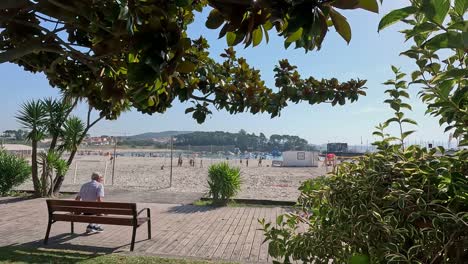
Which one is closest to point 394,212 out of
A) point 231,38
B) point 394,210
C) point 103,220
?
point 394,210

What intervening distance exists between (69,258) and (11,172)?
8956mm

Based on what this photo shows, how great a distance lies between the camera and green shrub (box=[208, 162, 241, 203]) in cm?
1163

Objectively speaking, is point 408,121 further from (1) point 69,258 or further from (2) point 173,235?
(2) point 173,235

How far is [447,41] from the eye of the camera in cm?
91

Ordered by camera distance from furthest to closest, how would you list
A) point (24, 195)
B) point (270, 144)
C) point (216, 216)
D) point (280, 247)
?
1. point (270, 144)
2. point (24, 195)
3. point (216, 216)
4. point (280, 247)

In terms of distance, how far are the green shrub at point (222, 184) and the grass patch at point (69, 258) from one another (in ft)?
19.6

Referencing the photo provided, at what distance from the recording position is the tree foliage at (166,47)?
4.02 ft

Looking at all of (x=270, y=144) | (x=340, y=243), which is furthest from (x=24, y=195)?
(x=270, y=144)

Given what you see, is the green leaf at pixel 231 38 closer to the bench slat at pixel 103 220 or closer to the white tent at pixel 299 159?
the bench slat at pixel 103 220

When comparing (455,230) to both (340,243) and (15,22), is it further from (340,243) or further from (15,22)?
(15,22)

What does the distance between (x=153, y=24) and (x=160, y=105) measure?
1.24 meters

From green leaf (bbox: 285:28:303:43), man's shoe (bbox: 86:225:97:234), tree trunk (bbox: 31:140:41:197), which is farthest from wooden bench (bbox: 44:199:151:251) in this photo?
tree trunk (bbox: 31:140:41:197)

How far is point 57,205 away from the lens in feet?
21.7

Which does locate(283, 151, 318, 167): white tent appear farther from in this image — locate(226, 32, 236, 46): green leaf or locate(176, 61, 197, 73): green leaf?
locate(226, 32, 236, 46): green leaf
